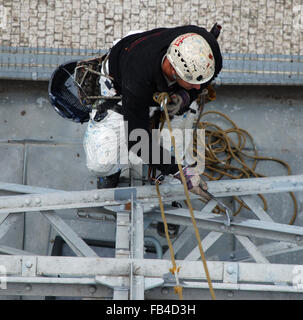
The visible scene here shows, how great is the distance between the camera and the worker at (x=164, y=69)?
379cm

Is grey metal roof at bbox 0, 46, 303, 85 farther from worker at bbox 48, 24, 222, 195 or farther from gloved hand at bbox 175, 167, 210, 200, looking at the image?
gloved hand at bbox 175, 167, 210, 200

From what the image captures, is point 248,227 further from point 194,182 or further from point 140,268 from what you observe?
point 140,268

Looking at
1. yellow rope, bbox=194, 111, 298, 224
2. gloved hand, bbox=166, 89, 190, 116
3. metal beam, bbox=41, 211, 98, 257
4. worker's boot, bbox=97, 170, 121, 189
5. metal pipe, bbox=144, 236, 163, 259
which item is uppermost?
yellow rope, bbox=194, 111, 298, 224

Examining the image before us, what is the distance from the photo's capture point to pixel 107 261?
3.55m

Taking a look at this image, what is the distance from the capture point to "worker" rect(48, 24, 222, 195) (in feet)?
12.4

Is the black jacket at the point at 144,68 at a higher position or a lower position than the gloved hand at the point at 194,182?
higher

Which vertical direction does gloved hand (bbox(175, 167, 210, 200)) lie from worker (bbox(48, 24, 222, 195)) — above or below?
below

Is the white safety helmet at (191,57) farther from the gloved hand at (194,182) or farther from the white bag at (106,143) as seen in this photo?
the white bag at (106,143)

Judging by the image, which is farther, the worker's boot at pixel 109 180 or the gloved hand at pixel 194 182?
the worker's boot at pixel 109 180

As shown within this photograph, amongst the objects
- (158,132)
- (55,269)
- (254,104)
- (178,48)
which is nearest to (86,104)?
(158,132)

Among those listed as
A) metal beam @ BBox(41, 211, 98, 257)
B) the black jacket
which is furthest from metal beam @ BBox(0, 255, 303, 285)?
the black jacket

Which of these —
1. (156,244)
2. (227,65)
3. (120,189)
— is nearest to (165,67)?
(120,189)

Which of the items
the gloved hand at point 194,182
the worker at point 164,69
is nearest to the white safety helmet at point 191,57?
the worker at point 164,69

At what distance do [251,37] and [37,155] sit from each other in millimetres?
3012
